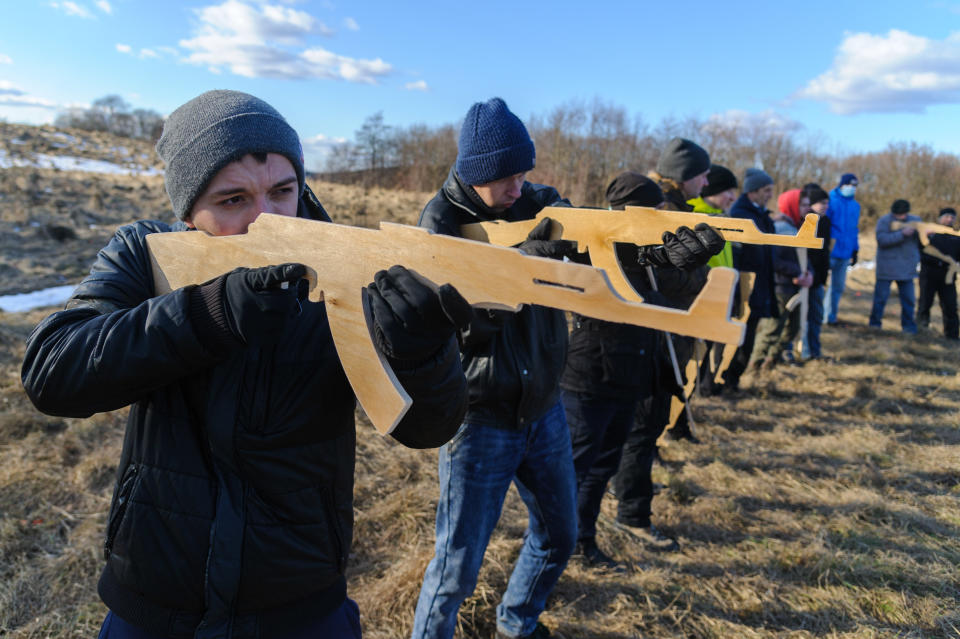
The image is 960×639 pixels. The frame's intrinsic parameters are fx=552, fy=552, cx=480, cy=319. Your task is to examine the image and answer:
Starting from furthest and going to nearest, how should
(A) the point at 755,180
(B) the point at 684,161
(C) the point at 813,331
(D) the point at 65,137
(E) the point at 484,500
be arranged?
(D) the point at 65,137, (C) the point at 813,331, (A) the point at 755,180, (B) the point at 684,161, (E) the point at 484,500

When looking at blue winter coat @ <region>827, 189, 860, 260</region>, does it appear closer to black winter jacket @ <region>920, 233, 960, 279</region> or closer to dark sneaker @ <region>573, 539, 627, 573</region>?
black winter jacket @ <region>920, 233, 960, 279</region>

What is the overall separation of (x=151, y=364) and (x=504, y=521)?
3.04 meters

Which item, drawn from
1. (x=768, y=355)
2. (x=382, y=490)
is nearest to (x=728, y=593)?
(x=382, y=490)

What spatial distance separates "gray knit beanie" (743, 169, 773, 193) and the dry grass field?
94.5 inches

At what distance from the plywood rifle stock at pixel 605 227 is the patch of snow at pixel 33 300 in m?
8.95

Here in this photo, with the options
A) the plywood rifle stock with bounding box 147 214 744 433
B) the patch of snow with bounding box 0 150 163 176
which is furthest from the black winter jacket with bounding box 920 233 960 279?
the patch of snow with bounding box 0 150 163 176

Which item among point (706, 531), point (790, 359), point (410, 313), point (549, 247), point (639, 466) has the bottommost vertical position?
point (706, 531)

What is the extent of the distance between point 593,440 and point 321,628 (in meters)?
1.99

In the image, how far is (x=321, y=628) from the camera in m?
1.50

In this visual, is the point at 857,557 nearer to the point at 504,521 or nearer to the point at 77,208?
the point at 504,521

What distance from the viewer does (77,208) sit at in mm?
16703

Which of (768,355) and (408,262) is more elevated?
(408,262)

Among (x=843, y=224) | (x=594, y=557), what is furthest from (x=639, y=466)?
(x=843, y=224)

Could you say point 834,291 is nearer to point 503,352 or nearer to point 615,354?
→ point 615,354
